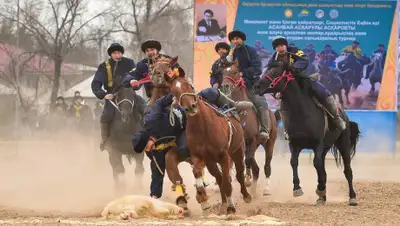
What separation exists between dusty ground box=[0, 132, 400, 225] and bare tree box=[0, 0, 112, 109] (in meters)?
10.2

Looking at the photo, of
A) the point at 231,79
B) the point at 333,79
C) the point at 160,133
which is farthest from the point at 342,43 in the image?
the point at 160,133

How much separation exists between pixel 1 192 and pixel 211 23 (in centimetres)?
1115

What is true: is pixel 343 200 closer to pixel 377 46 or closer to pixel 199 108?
pixel 199 108

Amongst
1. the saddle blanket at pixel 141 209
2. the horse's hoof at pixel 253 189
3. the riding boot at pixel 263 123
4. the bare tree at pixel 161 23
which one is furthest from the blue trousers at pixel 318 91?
the bare tree at pixel 161 23

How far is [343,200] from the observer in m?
13.6

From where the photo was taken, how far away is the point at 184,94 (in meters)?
9.38

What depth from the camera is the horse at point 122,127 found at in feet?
45.2

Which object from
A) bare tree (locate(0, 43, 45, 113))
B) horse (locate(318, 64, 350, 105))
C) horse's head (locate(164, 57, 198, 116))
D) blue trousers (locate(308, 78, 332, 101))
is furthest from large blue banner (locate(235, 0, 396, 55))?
horse's head (locate(164, 57, 198, 116))

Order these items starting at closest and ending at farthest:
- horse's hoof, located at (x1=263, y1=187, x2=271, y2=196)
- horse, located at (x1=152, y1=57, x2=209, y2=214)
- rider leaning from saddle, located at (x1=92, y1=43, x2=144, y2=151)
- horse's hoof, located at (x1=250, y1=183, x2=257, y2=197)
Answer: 1. horse, located at (x1=152, y1=57, x2=209, y2=214)
2. horse's hoof, located at (x1=250, y1=183, x2=257, y2=197)
3. rider leaning from saddle, located at (x1=92, y1=43, x2=144, y2=151)
4. horse's hoof, located at (x1=263, y1=187, x2=271, y2=196)

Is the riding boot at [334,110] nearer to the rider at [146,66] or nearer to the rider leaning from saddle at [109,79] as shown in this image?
the rider at [146,66]

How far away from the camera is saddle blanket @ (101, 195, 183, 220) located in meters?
9.57

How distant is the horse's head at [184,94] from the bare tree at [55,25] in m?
22.8

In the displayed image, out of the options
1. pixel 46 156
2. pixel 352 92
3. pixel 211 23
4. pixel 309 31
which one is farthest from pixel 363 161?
pixel 46 156

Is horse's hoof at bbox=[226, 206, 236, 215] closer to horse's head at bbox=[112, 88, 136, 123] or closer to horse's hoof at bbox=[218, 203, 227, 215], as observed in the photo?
horse's hoof at bbox=[218, 203, 227, 215]
